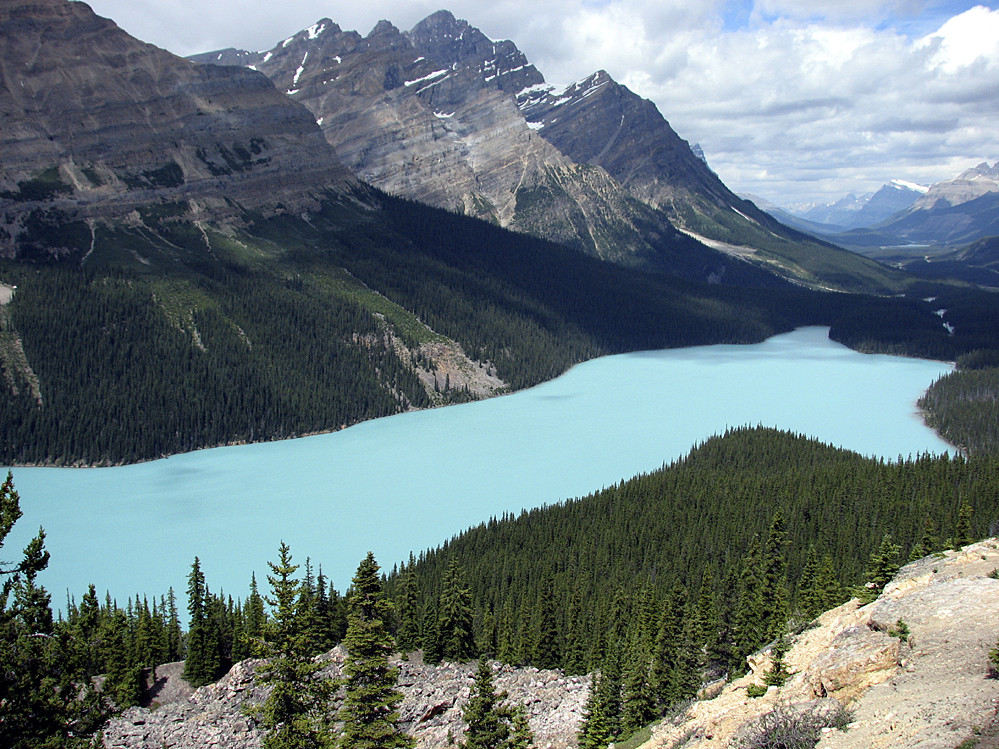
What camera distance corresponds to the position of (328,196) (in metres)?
197

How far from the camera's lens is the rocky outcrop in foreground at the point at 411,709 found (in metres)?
36.3

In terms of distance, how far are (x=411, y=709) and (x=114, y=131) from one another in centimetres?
15140

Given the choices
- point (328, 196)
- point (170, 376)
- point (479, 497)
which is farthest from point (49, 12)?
point (479, 497)

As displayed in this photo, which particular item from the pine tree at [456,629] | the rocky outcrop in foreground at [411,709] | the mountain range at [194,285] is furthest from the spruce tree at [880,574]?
the mountain range at [194,285]

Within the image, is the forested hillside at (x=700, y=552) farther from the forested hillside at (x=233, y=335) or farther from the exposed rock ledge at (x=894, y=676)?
the forested hillside at (x=233, y=335)

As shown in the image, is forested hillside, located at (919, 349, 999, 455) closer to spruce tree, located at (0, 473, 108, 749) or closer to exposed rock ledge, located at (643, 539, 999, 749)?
exposed rock ledge, located at (643, 539, 999, 749)

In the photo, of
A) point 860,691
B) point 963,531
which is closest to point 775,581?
point 963,531

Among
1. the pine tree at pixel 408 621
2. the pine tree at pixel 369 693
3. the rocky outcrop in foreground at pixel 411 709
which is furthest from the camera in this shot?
the pine tree at pixel 408 621

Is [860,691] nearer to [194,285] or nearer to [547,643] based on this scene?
[547,643]

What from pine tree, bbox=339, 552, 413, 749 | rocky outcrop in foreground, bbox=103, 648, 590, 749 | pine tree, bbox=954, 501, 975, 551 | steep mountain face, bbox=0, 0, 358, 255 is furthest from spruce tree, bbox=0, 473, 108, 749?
steep mountain face, bbox=0, 0, 358, 255

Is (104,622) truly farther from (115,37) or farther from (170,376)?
(115,37)

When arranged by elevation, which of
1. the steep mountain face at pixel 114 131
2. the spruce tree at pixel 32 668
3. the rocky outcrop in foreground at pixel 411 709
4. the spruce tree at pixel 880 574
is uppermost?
the steep mountain face at pixel 114 131

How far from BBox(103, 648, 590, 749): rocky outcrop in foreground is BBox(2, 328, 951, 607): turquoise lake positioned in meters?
19.0

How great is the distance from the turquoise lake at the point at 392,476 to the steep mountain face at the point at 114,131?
67.1 meters
